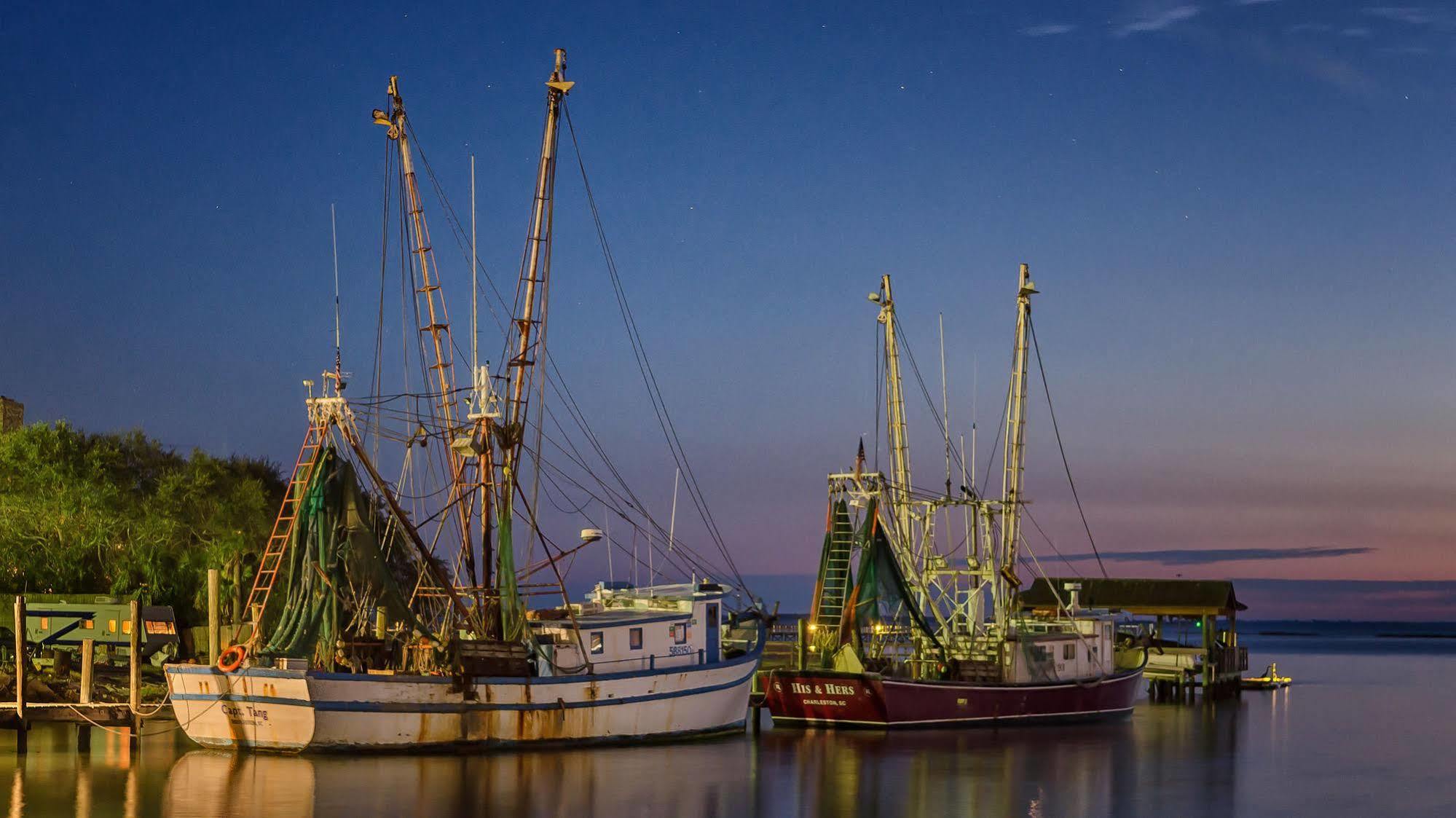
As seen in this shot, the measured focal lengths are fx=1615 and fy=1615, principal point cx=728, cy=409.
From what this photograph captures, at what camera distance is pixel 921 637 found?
48625mm

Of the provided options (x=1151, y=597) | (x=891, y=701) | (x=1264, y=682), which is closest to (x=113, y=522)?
(x=891, y=701)

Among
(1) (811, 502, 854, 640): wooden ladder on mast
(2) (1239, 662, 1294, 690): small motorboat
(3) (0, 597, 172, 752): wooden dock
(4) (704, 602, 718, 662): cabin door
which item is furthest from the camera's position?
(2) (1239, 662, 1294, 690): small motorboat

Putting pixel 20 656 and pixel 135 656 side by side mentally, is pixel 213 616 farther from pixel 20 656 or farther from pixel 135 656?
pixel 20 656

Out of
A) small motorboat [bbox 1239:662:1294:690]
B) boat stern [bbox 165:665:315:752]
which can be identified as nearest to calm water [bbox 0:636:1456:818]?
boat stern [bbox 165:665:315:752]

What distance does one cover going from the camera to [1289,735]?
180 ft

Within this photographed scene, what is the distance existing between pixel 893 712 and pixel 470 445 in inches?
567

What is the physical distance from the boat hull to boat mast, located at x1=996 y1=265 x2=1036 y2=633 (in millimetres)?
16973

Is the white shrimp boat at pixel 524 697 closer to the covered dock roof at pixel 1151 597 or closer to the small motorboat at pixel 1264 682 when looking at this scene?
the covered dock roof at pixel 1151 597

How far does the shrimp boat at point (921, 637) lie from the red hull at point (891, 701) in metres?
0.04

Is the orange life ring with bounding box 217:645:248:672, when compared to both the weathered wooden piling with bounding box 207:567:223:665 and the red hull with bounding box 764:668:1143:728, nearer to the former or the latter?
the weathered wooden piling with bounding box 207:567:223:665

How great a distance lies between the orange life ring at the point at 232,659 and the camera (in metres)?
36.8

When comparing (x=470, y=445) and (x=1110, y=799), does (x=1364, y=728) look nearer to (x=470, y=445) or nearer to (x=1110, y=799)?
(x=1110, y=799)

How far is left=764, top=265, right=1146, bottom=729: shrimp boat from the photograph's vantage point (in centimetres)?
4678

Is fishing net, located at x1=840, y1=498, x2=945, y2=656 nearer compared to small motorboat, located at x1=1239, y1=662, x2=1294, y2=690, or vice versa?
fishing net, located at x1=840, y1=498, x2=945, y2=656
